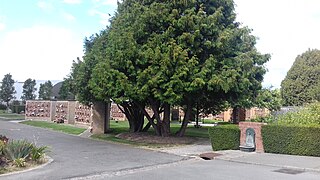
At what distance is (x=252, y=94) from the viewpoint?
71.7 feet

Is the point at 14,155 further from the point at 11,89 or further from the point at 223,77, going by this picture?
the point at 11,89

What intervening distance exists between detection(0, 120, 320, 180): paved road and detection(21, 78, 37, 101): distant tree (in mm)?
48695

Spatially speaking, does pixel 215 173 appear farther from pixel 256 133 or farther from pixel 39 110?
pixel 39 110

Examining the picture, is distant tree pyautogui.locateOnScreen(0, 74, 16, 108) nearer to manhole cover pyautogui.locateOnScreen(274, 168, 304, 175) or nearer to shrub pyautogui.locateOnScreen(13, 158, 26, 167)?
shrub pyautogui.locateOnScreen(13, 158, 26, 167)

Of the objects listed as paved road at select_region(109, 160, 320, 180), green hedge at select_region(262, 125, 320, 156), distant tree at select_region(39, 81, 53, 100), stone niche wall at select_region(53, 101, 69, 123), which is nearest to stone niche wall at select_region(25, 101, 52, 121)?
stone niche wall at select_region(53, 101, 69, 123)

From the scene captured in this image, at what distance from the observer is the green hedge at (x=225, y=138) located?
57.1 ft

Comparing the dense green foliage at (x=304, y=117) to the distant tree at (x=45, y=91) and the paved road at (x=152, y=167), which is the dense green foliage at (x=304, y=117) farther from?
the distant tree at (x=45, y=91)

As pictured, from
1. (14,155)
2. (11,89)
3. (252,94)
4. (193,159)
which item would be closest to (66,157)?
(14,155)

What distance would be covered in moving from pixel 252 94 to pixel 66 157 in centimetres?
1185

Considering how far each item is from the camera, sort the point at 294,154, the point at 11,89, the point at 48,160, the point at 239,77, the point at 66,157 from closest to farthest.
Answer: the point at 48,160, the point at 66,157, the point at 294,154, the point at 239,77, the point at 11,89

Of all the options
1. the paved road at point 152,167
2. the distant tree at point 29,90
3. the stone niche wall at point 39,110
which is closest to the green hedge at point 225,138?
the paved road at point 152,167

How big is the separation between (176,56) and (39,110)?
1075 inches

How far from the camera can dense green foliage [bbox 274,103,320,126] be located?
16.8m

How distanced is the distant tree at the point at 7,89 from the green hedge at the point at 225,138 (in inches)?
2045
